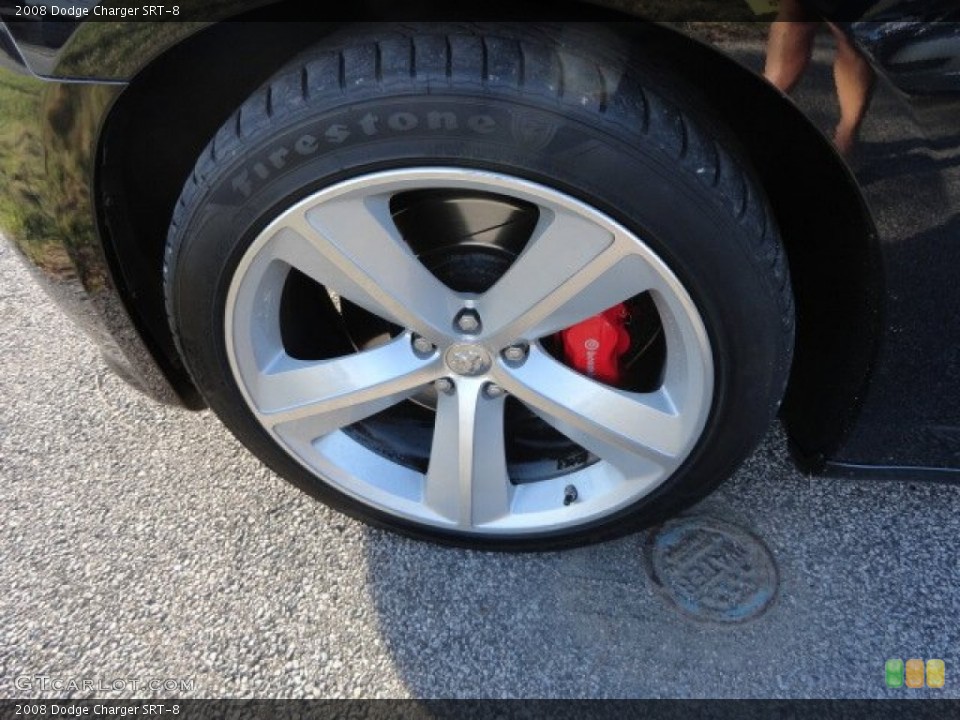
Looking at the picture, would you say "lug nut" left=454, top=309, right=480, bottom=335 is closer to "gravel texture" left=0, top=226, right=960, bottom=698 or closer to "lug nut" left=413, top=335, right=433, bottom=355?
"lug nut" left=413, top=335, right=433, bottom=355

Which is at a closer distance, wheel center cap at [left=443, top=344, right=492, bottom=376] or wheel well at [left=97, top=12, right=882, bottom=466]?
wheel well at [left=97, top=12, right=882, bottom=466]

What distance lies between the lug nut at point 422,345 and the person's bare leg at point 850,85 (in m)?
0.77

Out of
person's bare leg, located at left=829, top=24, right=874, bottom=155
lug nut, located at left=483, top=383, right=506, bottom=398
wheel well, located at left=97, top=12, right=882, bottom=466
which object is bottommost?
lug nut, located at left=483, top=383, right=506, bottom=398

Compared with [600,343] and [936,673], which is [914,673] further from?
[600,343]

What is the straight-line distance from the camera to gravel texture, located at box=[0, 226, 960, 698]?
66.2 inches

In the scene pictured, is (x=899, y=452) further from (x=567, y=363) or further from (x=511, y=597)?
(x=511, y=597)

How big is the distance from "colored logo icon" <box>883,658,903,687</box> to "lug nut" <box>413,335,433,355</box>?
109cm

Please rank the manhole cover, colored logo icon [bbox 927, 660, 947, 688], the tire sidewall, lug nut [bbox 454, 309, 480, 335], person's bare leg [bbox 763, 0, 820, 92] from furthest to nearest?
the manhole cover → colored logo icon [bbox 927, 660, 947, 688] → lug nut [bbox 454, 309, 480, 335] → the tire sidewall → person's bare leg [bbox 763, 0, 820, 92]

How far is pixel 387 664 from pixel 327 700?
0.13 meters

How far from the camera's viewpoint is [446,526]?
5.96 ft

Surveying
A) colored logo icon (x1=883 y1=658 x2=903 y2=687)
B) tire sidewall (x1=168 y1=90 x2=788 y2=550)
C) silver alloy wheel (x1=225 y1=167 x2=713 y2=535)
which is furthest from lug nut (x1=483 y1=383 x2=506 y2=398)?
colored logo icon (x1=883 y1=658 x2=903 y2=687)

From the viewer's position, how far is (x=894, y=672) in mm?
1671

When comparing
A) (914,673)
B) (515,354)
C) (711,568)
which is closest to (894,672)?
(914,673)

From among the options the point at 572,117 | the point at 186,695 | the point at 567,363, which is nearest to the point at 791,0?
the point at 572,117
